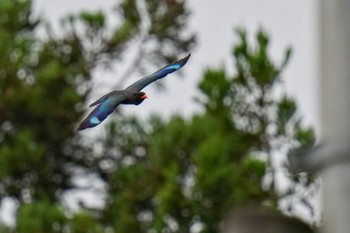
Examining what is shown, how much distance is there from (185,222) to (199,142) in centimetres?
A: 101

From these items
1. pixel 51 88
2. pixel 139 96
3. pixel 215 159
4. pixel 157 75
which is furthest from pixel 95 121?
pixel 51 88

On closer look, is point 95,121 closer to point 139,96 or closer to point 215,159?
point 139,96

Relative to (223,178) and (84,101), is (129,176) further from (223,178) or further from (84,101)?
(223,178)

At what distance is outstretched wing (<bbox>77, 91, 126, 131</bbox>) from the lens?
2.55m

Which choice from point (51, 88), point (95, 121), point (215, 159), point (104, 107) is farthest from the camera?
point (51, 88)

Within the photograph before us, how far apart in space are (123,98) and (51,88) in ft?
44.5

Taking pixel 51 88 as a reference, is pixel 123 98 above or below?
below

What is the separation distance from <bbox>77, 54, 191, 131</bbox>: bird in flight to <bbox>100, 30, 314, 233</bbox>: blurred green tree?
8.54 m

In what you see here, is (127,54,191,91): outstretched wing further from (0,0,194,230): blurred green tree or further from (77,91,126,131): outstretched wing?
(0,0,194,230): blurred green tree

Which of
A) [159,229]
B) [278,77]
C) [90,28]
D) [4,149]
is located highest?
[90,28]

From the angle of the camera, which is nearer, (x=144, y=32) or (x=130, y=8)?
(x=130, y=8)

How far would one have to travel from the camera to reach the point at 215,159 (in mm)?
12477

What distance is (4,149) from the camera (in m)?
15.5

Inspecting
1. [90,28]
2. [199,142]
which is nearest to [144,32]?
[90,28]
